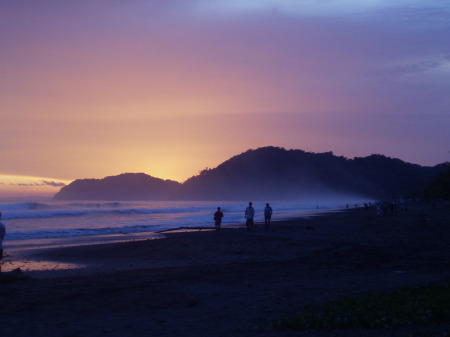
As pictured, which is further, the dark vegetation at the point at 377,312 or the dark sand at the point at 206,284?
the dark sand at the point at 206,284

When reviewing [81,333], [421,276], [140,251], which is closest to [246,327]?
[81,333]

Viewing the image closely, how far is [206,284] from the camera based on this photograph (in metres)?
12.2

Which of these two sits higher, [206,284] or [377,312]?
[377,312]

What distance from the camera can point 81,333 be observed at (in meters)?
7.89

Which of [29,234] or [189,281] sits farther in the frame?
[29,234]

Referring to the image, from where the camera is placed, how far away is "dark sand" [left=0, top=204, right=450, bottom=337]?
8.27m

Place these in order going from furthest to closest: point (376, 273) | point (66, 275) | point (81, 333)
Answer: point (66, 275), point (376, 273), point (81, 333)

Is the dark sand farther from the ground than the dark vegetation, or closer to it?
closer to it

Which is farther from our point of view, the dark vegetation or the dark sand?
the dark sand

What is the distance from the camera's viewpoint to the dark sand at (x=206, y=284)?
8266mm

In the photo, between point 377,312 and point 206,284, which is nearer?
point 377,312

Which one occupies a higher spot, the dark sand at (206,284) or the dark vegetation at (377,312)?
the dark vegetation at (377,312)

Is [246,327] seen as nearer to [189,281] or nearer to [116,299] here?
[116,299]

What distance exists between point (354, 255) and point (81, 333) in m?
11.6
